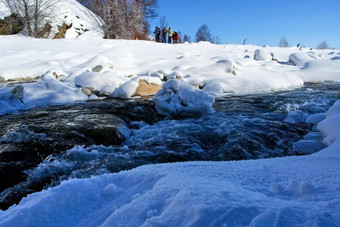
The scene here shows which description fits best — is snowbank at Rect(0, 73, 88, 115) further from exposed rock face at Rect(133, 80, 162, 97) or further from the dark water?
exposed rock face at Rect(133, 80, 162, 97)

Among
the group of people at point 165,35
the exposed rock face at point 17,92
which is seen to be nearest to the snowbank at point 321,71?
the exposed rock face at point 17,92

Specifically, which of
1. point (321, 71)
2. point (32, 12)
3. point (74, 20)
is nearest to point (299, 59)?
point (321, 71)

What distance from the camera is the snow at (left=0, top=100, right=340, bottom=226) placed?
897 mm

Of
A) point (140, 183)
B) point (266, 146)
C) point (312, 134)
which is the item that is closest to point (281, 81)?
point (312, 134)

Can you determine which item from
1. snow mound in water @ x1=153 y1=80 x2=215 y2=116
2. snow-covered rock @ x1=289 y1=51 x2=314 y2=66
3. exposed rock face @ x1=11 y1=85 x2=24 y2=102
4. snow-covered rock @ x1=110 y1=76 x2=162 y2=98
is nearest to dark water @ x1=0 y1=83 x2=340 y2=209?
snow mound in water @ x1=153 y1=80 x2=215 y2=116

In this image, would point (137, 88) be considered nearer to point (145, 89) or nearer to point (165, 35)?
point (145, 89)

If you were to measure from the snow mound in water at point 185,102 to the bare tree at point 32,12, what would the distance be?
681 inches

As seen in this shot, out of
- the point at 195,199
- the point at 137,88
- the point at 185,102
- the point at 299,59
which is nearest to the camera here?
the point at 195,199

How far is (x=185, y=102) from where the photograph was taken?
16.0 ft

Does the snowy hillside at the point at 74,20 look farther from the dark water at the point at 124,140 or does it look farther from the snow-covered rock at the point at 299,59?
the dark water at the point at 124,140

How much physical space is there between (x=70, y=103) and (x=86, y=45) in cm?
934

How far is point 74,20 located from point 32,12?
307 cm

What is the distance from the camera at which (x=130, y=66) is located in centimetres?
1022

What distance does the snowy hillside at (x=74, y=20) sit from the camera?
18938mm
